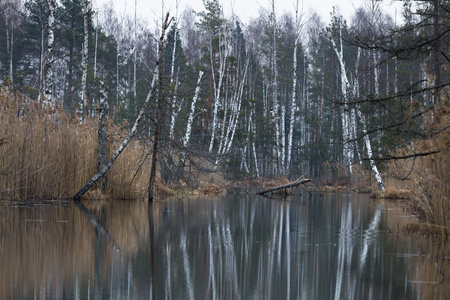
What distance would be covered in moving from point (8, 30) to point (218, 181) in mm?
23194

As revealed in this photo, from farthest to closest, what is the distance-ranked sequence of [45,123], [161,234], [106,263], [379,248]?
A: 1. [45,123]
2. [161,234]
3. [379,248]
4. [106,263]

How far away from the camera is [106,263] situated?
5906 mm

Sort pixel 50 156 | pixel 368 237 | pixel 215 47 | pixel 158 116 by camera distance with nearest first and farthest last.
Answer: pixel 368 237, pixel 50 156, pixel 158 116, pixel 215 47

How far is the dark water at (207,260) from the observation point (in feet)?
15.6

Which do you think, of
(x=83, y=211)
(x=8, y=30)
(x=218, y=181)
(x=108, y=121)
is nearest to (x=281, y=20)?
(x=8, y=30)

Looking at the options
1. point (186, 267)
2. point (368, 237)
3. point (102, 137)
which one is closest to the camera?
point (186, 267)

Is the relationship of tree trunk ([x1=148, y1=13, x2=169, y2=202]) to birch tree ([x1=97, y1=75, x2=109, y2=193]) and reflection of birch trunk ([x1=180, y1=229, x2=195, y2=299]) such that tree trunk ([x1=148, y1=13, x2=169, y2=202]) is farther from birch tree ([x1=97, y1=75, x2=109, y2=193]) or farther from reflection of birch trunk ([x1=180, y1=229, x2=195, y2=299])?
reflection of birch trunk ([x1=180, y1=229, x2=195, y2=299])

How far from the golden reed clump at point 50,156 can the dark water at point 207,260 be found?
2.48 metres

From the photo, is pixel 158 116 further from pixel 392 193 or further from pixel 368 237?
pixel 392 193

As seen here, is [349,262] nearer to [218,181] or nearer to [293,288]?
[293,288]

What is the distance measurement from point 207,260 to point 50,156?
28.0 feet

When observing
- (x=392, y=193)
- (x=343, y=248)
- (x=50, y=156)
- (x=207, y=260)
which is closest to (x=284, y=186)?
(x=392, y=193)

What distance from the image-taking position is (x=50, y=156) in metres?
13.8

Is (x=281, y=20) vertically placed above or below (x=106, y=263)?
above
